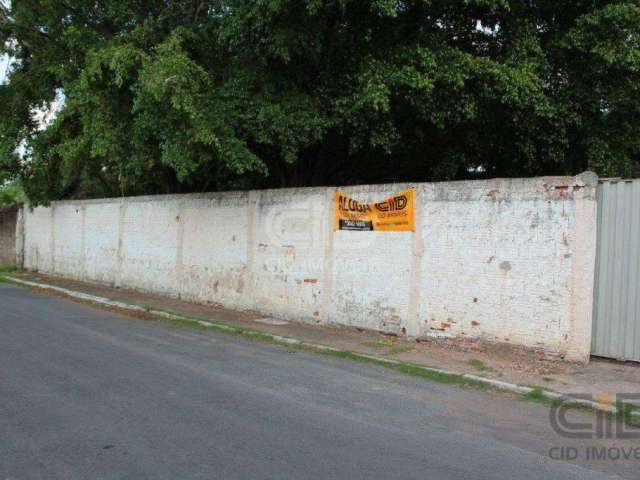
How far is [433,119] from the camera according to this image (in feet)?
39.4

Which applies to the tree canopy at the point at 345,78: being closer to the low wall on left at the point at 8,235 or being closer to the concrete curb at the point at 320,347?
the concrete curb at the point at 320,347

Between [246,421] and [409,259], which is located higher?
[409,259]

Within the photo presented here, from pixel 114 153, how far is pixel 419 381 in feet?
27.1

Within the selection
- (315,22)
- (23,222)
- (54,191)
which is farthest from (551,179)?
(23,222)

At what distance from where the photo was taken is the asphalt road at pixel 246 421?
465 cm

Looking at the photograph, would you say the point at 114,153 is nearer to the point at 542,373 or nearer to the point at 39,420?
the point at 39,420

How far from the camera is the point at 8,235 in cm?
2656

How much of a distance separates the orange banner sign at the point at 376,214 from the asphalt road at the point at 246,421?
291 centimetres

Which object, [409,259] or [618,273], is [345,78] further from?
[618,273]

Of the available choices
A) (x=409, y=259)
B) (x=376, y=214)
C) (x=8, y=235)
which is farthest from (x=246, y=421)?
(x=8, y=235)

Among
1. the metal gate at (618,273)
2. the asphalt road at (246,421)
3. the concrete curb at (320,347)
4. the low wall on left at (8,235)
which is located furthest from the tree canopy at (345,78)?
the low wall on left at (8,235)

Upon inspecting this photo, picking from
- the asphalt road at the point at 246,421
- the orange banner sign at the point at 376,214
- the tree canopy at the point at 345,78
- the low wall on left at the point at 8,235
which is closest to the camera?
the asphalt road at the point at 246,421

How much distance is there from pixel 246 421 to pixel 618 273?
5.84 meters

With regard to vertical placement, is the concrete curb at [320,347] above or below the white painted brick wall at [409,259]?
below
